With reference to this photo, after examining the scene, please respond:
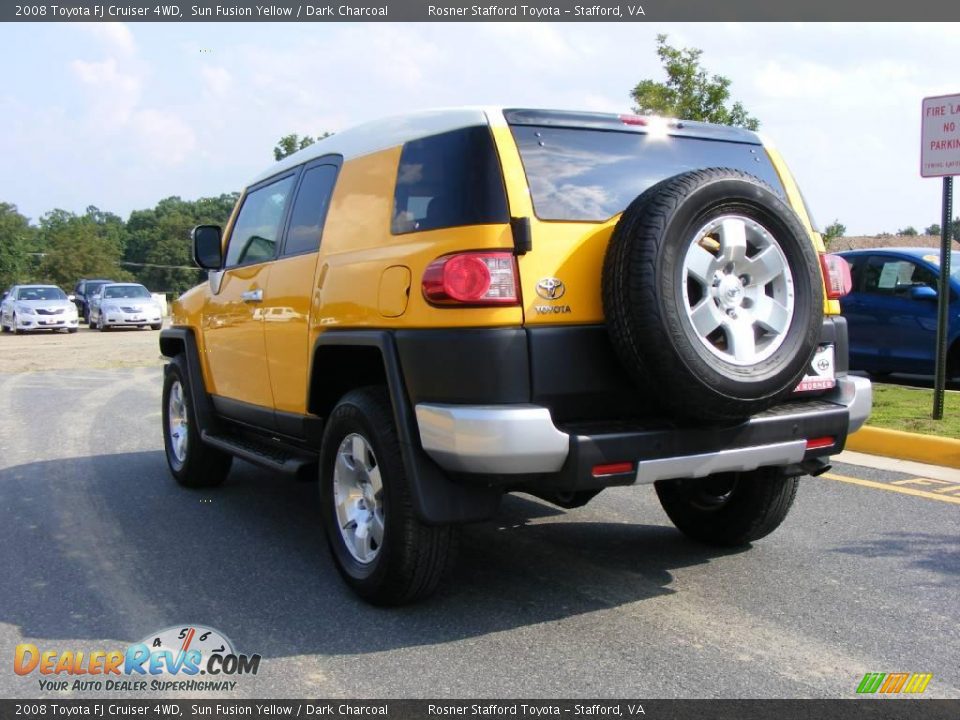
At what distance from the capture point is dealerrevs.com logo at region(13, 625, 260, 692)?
3.19m

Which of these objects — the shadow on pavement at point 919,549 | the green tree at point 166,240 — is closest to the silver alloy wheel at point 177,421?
the shadow on pavement at point 919,549

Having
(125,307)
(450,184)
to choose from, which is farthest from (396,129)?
(125,307)

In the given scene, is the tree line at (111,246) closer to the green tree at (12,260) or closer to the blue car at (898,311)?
the green tree at (12,260)

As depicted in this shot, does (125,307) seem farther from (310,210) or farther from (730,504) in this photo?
(730,504)

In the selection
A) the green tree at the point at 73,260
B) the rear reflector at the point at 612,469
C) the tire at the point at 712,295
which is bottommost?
the green tree at the point at 73,260

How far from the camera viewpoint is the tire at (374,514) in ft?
11.6

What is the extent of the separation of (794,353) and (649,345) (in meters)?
0.66

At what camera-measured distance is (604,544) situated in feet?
15.4

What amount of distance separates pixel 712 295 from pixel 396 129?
158 centimetres

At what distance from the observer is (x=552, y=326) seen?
11.0ft

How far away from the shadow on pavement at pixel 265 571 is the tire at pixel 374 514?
16cm

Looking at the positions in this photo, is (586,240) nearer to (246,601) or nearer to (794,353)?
(794,353)

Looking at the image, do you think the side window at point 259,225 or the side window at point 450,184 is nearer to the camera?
the side window at point 450,184

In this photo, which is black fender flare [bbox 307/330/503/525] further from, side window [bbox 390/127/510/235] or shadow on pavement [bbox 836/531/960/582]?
shadow on pavement [bbox 836/531/960/582]
